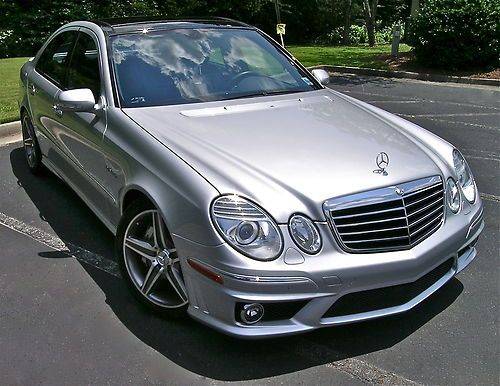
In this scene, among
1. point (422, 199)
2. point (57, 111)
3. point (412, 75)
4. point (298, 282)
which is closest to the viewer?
point (298, 282)

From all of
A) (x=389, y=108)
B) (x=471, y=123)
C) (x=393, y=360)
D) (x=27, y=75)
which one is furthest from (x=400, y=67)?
(x=393, y=360)

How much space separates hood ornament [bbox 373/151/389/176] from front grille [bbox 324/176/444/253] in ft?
0.41

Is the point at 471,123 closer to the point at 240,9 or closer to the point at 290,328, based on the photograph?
the point at 290,328

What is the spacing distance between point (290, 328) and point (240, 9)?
2182cm

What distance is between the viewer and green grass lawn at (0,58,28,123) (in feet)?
24.9

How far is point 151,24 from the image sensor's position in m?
4.12

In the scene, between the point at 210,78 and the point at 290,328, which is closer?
the point at 290,328

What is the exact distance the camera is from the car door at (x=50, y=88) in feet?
14.5

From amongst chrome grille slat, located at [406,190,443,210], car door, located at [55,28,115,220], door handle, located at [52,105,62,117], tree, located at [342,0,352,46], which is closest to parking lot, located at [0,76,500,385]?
car door, located at [55,28,115,220]

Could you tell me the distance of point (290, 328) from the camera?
256 cm

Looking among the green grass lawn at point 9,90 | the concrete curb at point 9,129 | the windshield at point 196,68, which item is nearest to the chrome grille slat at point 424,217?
the windshield at point 196,68

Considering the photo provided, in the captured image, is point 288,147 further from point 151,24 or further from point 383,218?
point 151,24

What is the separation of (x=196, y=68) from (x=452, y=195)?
6.27 ft

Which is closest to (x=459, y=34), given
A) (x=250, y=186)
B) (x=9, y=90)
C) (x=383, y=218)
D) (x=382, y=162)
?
(x=9, y=90)
